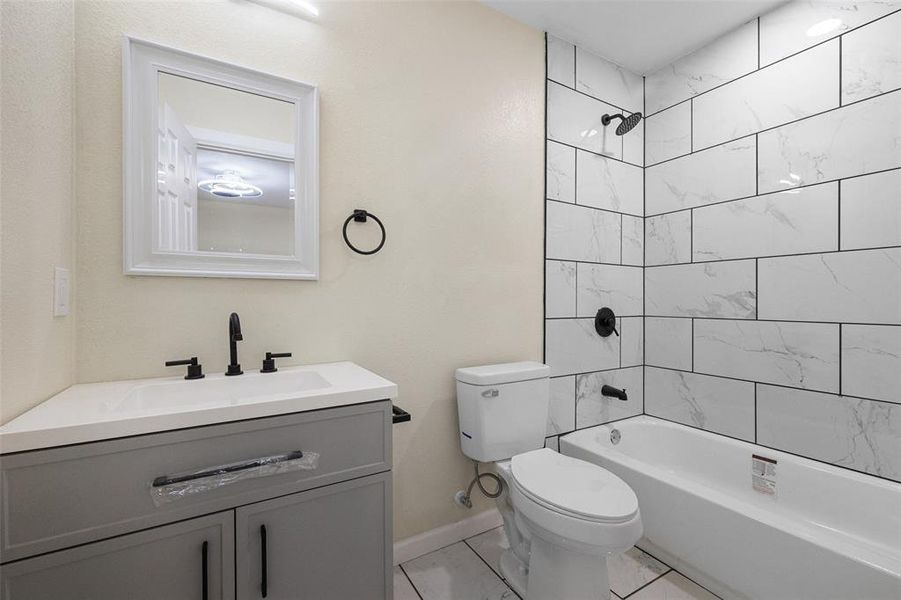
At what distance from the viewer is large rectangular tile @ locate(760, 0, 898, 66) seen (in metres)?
1.59

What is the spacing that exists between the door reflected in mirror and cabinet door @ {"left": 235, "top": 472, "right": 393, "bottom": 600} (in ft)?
2.87

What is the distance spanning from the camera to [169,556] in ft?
2.85

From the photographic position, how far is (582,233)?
2209 millimetres

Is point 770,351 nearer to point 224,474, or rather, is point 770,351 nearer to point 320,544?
point 320,544

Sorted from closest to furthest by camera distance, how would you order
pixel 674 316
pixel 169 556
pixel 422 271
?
pixel 169 556 < pixel 422 271 < pixel 674 316

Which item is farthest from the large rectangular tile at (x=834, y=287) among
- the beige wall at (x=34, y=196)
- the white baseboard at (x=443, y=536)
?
the beige wall at (x=34, y=196)

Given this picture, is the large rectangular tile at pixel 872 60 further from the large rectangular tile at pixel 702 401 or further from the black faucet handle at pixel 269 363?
the black faucet handle at pixel 269 363

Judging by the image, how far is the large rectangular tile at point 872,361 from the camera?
1538mm

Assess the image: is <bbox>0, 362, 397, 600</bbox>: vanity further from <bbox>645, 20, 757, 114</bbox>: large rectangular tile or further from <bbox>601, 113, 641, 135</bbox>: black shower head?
<bbox>645, 20, 757, 114</bbox>: large rectangular tile

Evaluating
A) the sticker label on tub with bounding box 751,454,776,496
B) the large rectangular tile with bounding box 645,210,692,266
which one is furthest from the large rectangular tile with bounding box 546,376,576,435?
the large rectangular tile with bounding box 645,210,692,266

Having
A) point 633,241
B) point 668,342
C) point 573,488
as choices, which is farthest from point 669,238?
point 573,488

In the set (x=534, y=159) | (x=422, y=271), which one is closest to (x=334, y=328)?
(x=422, y=271)

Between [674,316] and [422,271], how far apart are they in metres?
1.57

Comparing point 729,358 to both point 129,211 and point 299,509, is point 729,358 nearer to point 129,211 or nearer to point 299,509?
point 299,509
